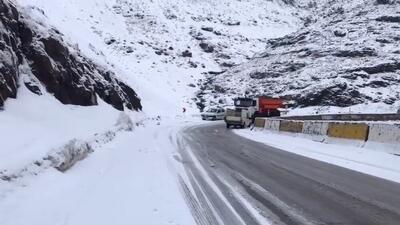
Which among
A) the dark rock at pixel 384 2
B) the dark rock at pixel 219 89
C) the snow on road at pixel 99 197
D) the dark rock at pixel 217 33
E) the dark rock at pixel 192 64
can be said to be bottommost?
the snow on road at pixel 99 197

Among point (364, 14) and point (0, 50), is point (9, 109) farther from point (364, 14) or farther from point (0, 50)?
point (364, 14)

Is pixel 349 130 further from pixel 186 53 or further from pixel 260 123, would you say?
pixel 186 53

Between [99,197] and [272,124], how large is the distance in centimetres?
2323

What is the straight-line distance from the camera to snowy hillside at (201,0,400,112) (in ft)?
185

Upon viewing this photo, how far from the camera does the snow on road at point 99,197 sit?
8.52 meters

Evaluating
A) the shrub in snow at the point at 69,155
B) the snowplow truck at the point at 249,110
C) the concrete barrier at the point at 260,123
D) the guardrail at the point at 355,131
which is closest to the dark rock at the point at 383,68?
the snowplow truck at the point at 249,110

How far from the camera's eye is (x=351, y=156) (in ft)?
60.6

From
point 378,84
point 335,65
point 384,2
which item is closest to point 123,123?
point 378,84

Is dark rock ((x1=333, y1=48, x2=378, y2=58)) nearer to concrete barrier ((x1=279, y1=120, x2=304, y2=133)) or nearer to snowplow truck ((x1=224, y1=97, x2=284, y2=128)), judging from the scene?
snowplow truck ((x1=224, y1=97, x2=284, y2=128))

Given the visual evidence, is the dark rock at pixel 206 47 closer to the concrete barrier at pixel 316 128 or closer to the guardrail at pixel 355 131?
the guardrail at pixel 355 131

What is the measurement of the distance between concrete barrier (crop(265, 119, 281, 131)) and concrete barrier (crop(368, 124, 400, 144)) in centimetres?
1204

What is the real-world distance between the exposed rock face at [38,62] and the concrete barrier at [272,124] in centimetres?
1094

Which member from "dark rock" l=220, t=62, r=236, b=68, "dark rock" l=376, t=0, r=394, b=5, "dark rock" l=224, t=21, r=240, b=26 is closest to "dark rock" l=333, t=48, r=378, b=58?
"dark rock" l=376, t=0, r=394, b=5

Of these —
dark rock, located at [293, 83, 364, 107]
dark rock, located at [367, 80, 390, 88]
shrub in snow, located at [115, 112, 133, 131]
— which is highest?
dark rock, located at [367, 80, 390, 88]
